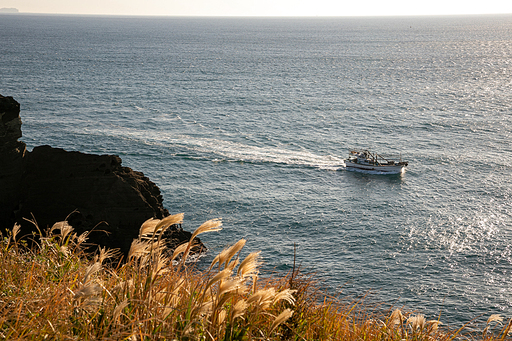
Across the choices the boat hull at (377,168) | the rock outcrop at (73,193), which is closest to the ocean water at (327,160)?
the boat hull at (377,168)

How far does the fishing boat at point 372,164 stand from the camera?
66938mm

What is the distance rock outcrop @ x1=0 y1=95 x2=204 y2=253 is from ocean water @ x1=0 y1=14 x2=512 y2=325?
12594 mm

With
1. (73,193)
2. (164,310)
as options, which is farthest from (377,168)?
(164,310)

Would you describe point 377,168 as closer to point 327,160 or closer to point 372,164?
point 372,164

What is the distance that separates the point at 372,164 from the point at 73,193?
48922 mm

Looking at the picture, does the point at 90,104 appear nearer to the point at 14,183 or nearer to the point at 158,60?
the point at 14,183

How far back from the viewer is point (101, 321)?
17.2 ft

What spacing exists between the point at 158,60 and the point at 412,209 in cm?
15038

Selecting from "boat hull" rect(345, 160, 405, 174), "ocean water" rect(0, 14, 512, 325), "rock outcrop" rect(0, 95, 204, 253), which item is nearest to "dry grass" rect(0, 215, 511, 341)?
"ocean water" rect(0, 14, 512, 325)

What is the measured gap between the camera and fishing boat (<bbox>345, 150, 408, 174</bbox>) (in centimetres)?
6694

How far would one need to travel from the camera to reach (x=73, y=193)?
32.9 meters

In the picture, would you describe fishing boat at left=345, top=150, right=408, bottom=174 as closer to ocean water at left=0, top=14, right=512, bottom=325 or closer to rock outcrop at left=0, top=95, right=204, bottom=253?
ocean water at left=0, top=14, right=512, bottom=325

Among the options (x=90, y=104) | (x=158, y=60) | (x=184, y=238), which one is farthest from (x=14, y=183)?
(x=158, y=60)

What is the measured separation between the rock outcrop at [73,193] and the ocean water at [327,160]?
1259cm
